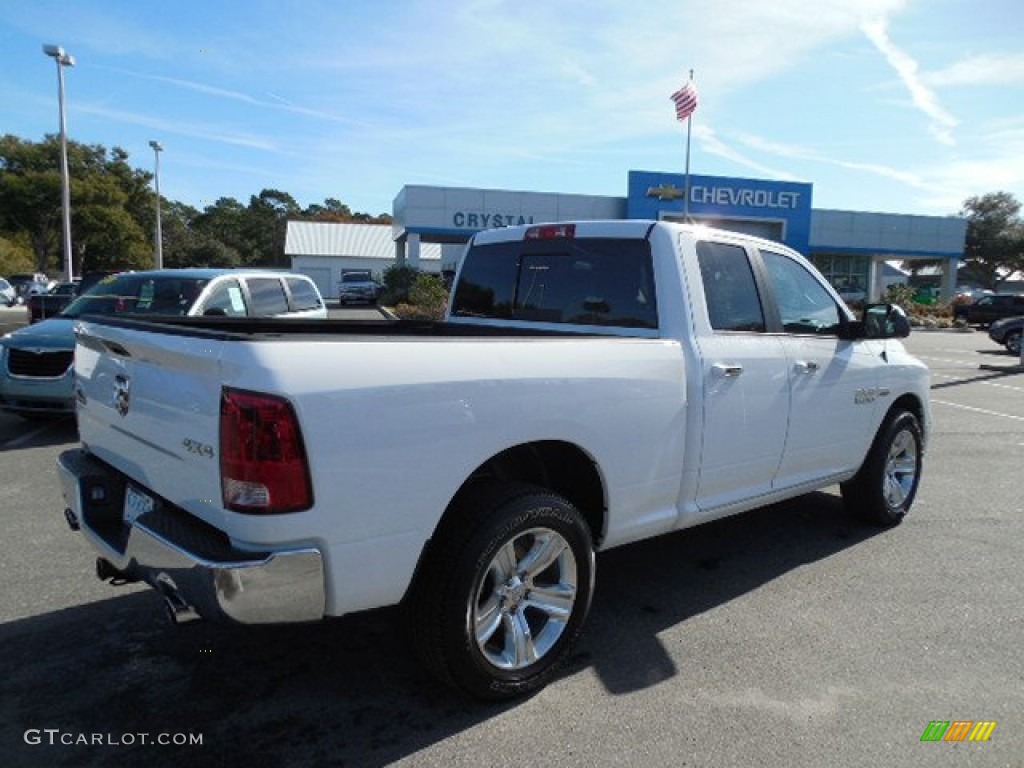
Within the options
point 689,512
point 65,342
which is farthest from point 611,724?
point 65,342

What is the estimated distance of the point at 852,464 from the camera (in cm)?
484

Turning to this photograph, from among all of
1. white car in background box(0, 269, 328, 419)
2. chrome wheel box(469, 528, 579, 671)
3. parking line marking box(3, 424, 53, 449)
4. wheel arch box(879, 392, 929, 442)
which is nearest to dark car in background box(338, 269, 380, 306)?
white car in background box(0, 269, 328, 419)

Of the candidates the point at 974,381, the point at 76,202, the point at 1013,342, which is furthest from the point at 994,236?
the point at 76,202

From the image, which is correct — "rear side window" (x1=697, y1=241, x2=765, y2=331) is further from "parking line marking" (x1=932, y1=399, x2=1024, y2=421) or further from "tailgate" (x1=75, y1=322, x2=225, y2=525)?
"parking line marking" (x1=932, y1=399, x2=1024, y2=421)

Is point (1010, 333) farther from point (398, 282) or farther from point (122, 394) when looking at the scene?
point (122, 394)

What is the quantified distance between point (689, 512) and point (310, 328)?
256 centimetres

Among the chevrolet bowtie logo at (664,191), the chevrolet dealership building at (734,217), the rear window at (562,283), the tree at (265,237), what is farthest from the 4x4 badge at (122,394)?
the tree at (265,237)

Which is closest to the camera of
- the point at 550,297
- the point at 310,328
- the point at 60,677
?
the point at 60,677

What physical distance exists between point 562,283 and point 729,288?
35.8 inches

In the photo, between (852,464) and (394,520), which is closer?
(394,520)

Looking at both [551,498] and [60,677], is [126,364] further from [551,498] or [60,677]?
[551,498]

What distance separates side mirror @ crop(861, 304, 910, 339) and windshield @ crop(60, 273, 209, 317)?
6.62 meters

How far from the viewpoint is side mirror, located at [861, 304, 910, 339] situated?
4648 mm

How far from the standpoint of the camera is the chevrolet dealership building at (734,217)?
3438cm
